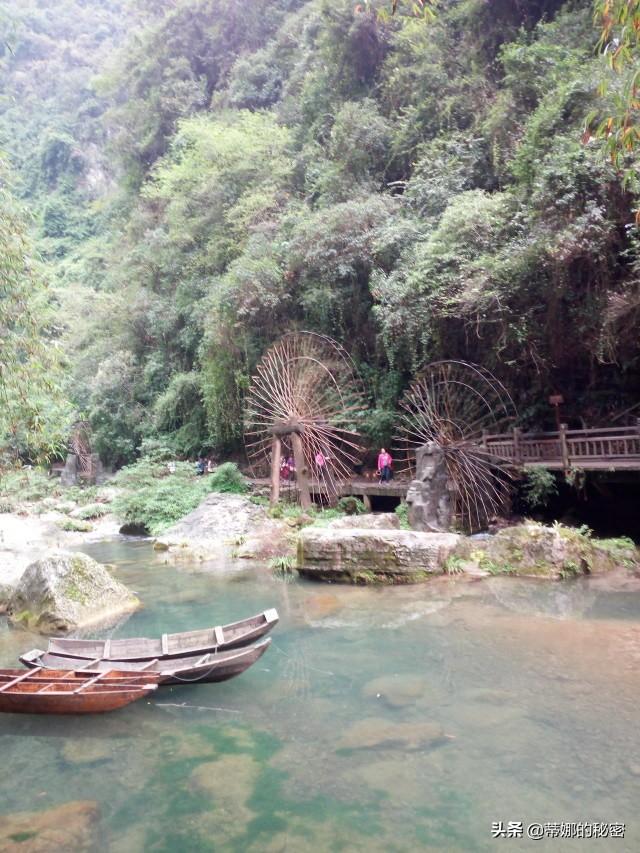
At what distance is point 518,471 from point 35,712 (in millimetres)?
10084

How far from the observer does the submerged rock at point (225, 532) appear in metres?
14.0

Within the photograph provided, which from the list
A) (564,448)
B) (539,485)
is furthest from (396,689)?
(539,485)

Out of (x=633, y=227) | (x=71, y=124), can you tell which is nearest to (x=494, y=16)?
(x=633, y=227)

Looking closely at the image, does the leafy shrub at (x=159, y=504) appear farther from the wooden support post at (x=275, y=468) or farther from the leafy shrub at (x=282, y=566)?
the leafy shrub at (x=282, y=566)

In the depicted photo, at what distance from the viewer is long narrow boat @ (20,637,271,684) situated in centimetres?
621

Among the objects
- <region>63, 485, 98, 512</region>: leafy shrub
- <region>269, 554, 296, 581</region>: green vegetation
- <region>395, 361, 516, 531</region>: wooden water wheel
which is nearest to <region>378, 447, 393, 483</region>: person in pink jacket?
<region>395, 361, 516, 531</region>: wooden water wheel

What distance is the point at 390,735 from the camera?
5.41 metres

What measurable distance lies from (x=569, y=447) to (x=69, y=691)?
9903mm

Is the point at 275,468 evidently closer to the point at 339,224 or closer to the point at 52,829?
the point at 339,224

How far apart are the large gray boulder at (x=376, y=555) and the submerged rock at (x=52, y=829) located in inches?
266

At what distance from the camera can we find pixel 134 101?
34594 mm

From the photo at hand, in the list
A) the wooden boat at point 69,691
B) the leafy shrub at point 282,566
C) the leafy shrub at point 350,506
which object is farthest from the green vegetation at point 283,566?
the wooden boat at point 69,691

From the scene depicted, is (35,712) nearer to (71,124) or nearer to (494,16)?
(494,16)

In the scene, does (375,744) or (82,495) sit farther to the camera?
(82,495)
